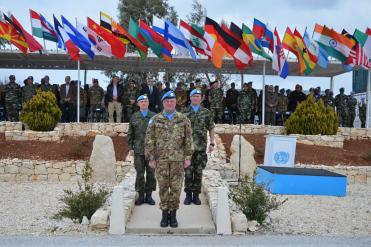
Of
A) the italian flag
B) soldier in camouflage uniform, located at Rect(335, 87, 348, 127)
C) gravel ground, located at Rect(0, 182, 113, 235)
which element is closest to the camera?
gravel ground, located at Rect(0, 182, 113, 235)

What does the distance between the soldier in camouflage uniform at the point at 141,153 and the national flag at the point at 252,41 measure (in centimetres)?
881

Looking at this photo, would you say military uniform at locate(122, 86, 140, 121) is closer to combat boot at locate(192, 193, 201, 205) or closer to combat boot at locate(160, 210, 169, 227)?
combat boot at locate(192, 193, 201, 205)

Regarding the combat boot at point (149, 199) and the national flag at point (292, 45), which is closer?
the combat boot at point (149, 199)

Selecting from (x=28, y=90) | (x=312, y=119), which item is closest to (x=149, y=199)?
(x=312, y=119)

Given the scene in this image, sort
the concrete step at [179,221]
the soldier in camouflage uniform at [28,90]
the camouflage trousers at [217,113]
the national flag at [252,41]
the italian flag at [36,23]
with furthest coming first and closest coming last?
1. the soldier in camouflage uniform at [28,90]
2. the camouflage trousers at [217,113]
3. the italian flag at [36,23]
4. the national flag at [252,41]
5. the concrete step at [179,221]

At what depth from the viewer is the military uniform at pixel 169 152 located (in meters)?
6.64

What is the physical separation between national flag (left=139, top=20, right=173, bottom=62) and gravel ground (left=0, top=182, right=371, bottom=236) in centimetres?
664

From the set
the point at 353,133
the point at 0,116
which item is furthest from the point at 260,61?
the point at 0,116

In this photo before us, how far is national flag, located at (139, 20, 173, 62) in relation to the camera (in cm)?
1625

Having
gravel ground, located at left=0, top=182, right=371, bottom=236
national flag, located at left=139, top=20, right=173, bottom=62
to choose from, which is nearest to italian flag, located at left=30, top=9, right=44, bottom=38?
national flag, located at left=139, top=20, right=173, bottom=62

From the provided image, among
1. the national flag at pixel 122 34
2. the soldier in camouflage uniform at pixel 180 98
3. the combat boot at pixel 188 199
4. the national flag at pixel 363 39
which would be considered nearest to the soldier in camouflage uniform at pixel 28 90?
the national flag at pixel 122 34

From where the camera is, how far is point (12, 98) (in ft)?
56.6

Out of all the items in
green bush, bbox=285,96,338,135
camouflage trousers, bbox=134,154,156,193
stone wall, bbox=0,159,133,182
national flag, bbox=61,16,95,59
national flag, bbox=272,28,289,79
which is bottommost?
stone wall, bbox=0,159,133,182

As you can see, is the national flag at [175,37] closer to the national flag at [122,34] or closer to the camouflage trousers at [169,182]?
the national flag at [122,34]
